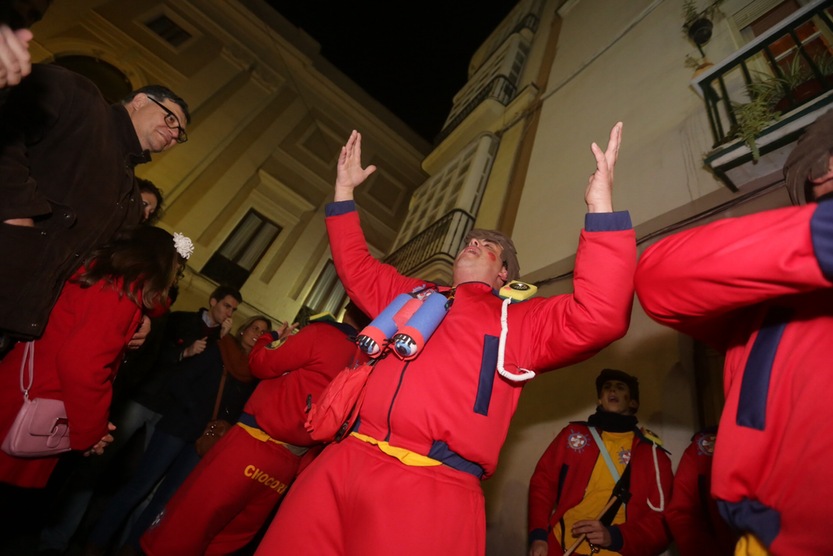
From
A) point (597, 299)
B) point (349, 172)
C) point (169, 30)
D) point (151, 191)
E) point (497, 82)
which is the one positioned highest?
point (169, 30)

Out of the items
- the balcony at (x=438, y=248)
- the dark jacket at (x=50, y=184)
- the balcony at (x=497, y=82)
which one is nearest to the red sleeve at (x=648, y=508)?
the dark jacket at (x=50, y=184)

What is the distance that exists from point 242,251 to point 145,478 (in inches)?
416

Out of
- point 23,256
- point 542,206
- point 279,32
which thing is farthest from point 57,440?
point 279,32

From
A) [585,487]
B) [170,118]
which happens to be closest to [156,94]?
[170,118]

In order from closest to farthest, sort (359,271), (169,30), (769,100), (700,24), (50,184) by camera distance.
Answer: (50,184) < (359,271) < (769,100) < (700,24) < (169,30)

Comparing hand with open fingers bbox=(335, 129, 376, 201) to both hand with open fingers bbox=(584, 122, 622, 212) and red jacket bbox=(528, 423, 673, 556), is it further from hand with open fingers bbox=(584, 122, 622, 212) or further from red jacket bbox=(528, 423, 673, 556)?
red jacket bbox=(528, 423, 673, 556)

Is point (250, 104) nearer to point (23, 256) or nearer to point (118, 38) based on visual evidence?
point (118, 38)

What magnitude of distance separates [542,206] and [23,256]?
5.85 metres

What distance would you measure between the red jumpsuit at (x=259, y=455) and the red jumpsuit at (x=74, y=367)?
729mm

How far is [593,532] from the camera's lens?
8.41 feet

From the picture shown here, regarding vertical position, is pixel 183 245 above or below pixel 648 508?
above

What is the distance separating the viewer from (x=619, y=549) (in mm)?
2514

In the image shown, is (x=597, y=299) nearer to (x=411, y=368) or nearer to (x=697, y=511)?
(x=411, y=368)

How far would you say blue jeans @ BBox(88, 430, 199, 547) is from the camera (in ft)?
10.4
